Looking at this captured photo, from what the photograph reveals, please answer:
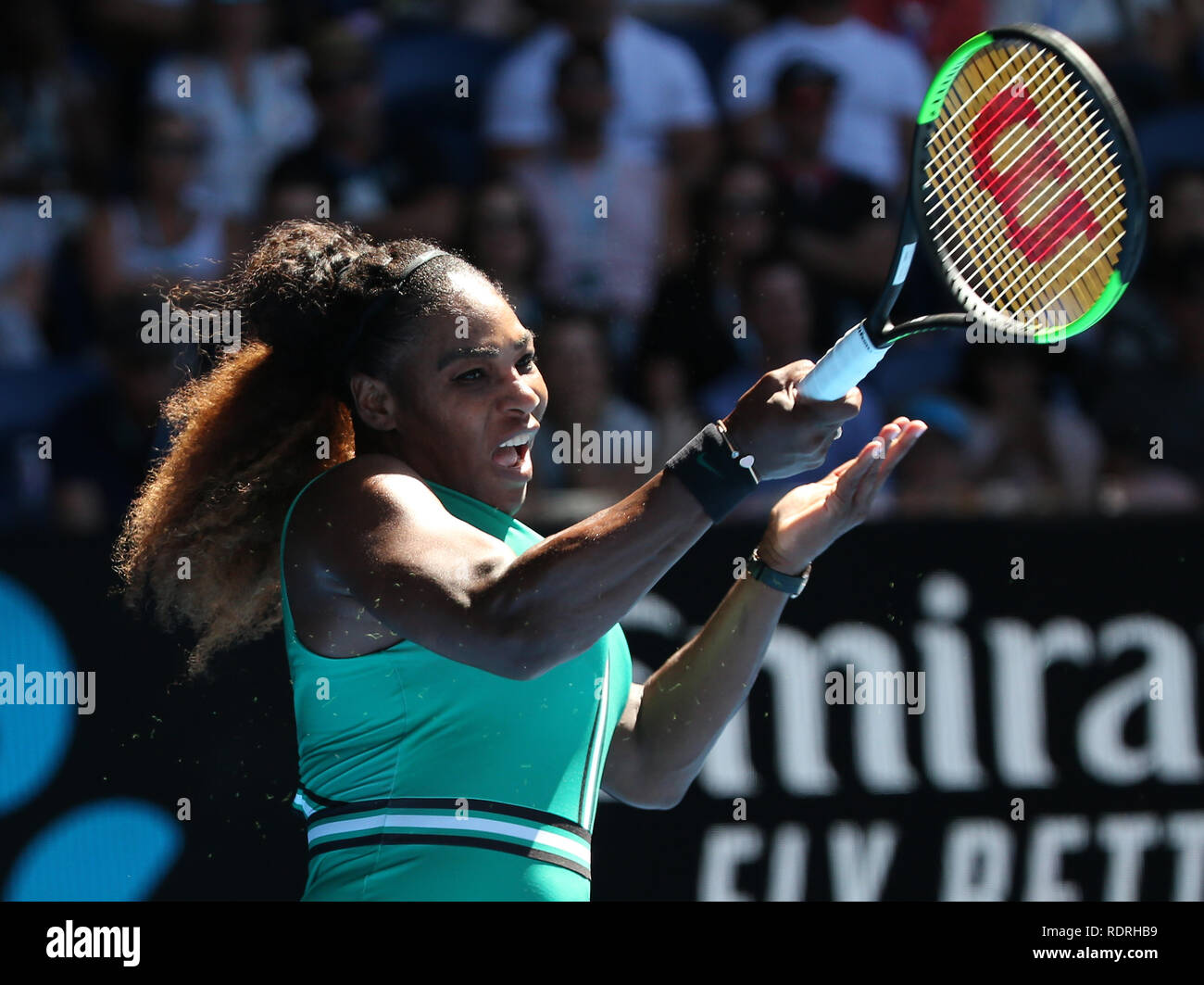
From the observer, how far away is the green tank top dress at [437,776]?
220 centimetres

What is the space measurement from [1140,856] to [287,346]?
9.11 ft

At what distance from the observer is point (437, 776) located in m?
2.20

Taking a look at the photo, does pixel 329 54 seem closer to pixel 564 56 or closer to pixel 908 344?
pixel 564 56

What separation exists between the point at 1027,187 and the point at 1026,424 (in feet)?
8.75

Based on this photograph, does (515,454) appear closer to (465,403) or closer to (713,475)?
(465,403)

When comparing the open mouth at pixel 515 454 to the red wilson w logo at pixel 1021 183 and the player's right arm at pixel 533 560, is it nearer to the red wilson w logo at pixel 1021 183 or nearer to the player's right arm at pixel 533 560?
the player's right arm at pixel 533 560

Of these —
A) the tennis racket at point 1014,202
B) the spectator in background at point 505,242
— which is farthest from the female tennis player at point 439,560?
the spectator in background at point 505,242

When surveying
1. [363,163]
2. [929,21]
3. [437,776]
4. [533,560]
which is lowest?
[437,776]

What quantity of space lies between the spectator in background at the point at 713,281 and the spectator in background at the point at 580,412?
13 cm

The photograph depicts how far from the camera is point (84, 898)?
3768 mm

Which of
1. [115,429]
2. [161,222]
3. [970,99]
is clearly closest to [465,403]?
[970,99]

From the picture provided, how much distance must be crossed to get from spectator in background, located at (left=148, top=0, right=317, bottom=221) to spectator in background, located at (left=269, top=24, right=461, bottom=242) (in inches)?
3.7
